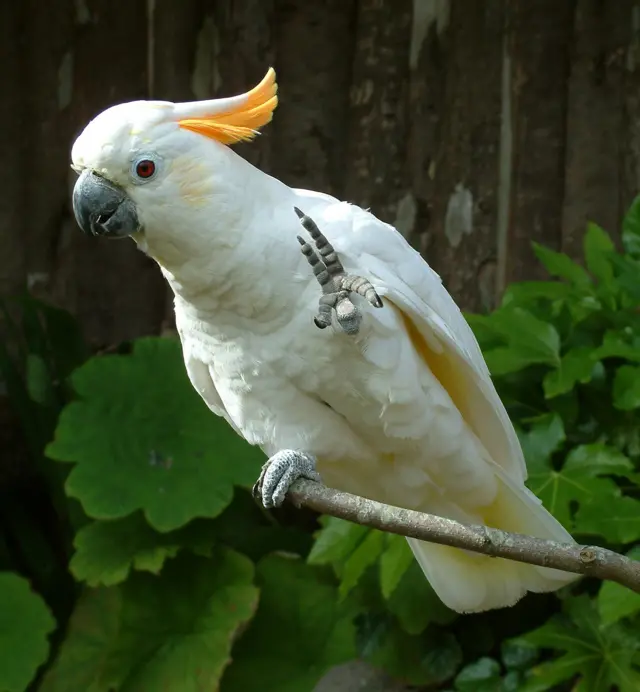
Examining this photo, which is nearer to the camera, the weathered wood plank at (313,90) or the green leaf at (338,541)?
the green leaf at (338,541)

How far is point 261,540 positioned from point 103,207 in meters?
1.51

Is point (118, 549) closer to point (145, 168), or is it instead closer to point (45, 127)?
point (45, 127)

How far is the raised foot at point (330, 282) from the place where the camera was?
1.24m

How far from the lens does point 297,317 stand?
1328 millimetres

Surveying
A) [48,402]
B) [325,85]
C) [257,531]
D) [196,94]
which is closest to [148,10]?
[196,94]

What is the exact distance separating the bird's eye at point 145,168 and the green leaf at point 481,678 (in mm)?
1338

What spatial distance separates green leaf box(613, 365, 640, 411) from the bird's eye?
1.06m

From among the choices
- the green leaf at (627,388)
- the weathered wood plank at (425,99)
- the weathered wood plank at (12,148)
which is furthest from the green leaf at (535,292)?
the weathered wood plank at (12,148)

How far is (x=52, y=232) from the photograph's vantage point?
2754 millimetres

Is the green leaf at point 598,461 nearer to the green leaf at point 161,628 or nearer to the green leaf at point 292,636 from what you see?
the green leaf at point 292,636

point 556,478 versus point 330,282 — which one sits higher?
point 330,282

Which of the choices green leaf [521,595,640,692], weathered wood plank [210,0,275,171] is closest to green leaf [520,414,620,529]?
green leaf [521,595,640,692]

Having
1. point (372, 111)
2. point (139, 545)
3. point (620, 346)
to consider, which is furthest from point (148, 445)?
point (620, 346)

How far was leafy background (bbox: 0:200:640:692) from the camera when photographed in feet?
6.22
